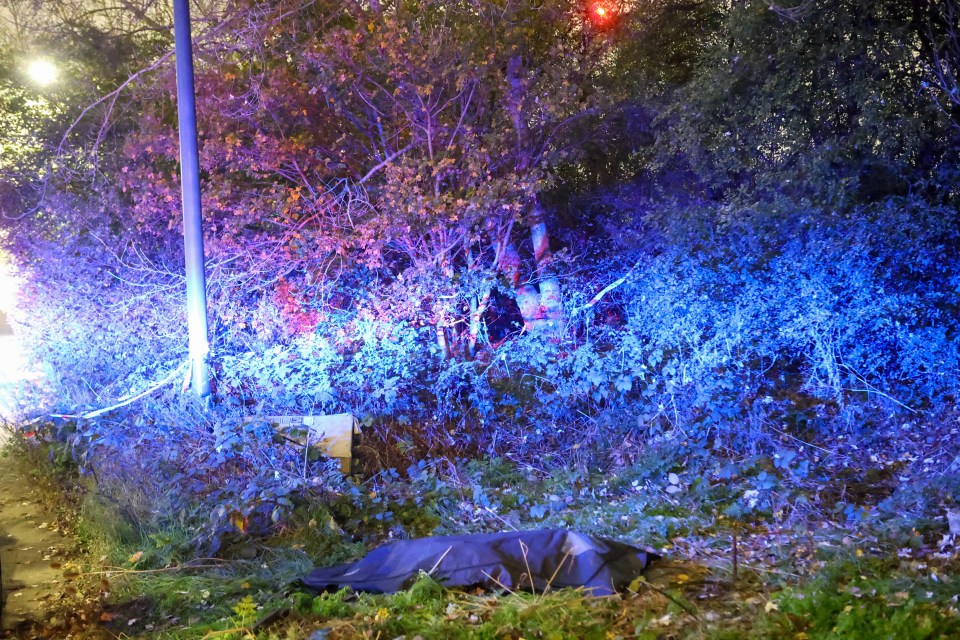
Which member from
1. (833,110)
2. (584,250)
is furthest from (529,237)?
(833,110)

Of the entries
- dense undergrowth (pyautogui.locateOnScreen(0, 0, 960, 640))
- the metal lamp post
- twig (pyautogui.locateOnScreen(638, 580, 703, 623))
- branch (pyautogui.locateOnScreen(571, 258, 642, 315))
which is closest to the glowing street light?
dense undergrowth (pyautogui.locateOnScreen(0, 0, 960, 640))

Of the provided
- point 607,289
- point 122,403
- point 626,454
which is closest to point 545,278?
point 607,289

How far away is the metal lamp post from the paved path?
2.04 m

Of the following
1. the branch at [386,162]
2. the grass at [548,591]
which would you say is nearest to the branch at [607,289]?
the grass at [548,591]

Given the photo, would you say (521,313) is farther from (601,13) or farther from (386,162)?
(601,13)

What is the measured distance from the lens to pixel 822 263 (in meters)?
7.86

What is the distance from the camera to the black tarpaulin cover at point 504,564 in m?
4.14

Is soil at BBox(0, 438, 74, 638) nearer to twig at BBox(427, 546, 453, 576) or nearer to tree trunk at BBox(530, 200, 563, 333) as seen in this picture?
twig at BBox(427, 546, 453, 576)

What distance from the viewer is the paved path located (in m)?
5.15

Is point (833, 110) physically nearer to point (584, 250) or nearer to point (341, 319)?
point (584, 250)

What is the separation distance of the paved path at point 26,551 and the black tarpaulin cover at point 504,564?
6.97 ft

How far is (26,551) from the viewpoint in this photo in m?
6.26

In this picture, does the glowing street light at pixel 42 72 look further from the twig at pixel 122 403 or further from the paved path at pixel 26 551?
the paved path at pixel 26 551

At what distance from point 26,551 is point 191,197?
3.85m
